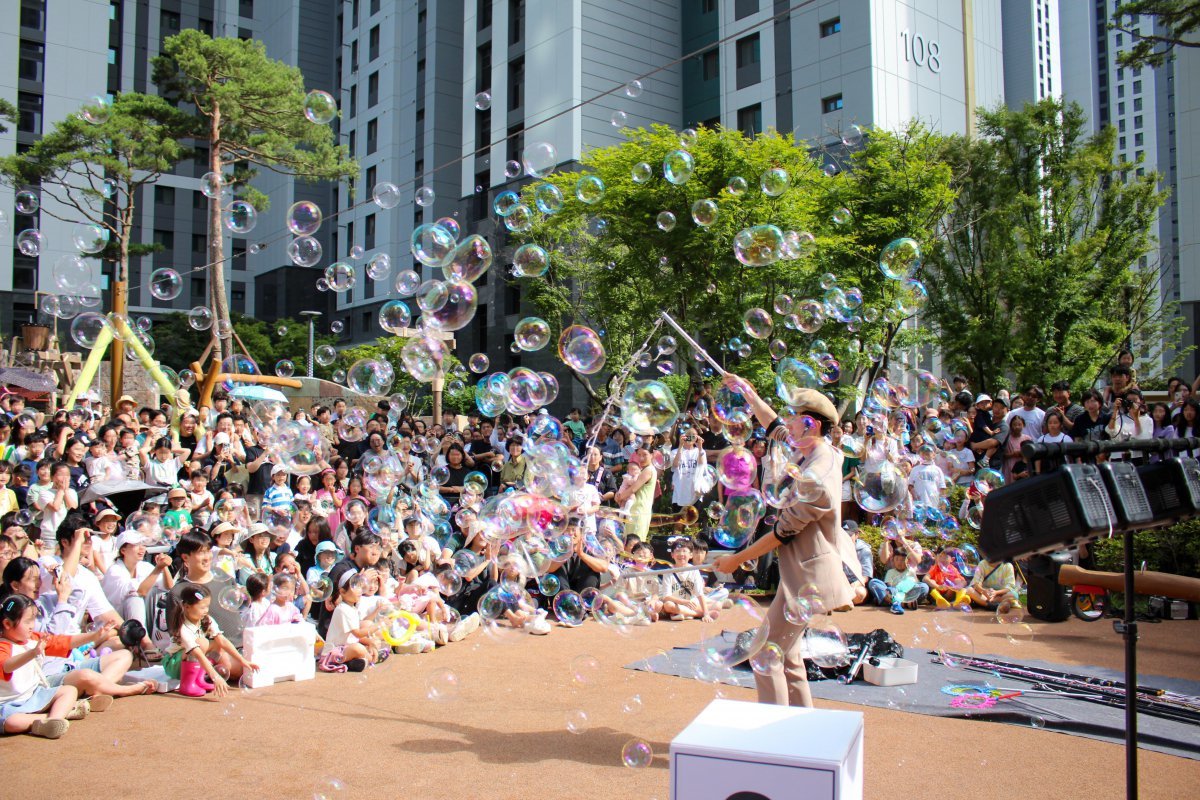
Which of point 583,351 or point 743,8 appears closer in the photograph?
point 583,351

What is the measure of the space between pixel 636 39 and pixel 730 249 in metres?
16.5

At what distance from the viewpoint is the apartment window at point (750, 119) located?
29.6m

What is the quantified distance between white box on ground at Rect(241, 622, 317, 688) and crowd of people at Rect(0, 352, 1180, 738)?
4.6 inches

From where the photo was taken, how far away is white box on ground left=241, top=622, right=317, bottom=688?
21.2 ft

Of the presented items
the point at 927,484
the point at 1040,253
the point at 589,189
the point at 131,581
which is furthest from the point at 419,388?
the point at 131,581

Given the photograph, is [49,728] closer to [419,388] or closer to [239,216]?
[239,216]

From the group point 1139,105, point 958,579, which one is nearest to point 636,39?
point 958,579

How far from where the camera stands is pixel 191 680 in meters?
6.21

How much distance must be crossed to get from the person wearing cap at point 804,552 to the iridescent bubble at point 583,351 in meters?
2.76

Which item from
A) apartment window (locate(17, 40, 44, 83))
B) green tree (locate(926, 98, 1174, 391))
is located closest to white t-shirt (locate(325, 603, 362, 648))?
green tree (locate(926, 98, 1174, 391))

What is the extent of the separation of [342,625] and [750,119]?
26.1m

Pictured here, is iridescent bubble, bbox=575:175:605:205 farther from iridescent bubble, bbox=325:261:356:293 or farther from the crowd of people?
iridescent bubble, bbox=325:261:356:293

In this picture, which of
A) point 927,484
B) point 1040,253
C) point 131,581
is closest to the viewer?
point 131,581

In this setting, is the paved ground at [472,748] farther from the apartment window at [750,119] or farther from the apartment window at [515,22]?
the apartment window at [515,22]
